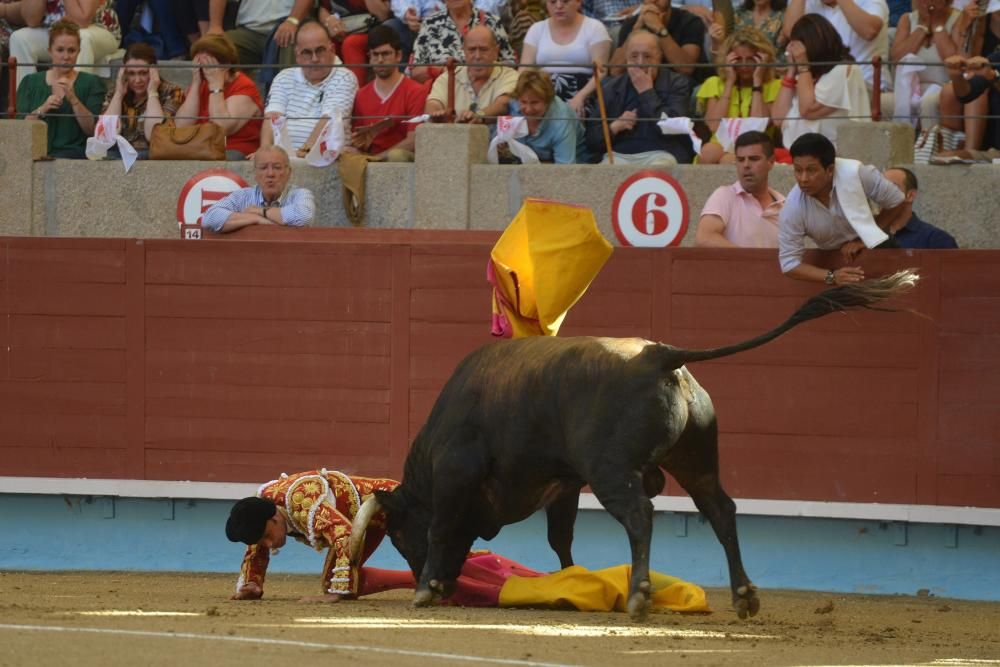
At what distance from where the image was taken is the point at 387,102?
10.4 meters

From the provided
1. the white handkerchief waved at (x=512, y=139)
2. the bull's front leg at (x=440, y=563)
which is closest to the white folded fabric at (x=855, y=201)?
the bull's front leg at (x=440, y=563)

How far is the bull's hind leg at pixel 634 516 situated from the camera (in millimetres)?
6094

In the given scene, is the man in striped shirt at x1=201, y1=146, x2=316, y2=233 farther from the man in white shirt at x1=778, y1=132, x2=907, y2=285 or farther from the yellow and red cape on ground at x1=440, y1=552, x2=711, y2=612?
the yellow and red cape on ground at x1=440, y1=552, x2=711, y2=612

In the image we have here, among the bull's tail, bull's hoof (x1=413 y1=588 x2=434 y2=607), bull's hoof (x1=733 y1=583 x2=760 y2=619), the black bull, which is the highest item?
the bull's tail

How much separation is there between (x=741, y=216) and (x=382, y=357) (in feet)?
6.42

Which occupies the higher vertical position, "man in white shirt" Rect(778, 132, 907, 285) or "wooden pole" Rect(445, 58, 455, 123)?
"wooden pole" Rect(445, 58, 455, 123)

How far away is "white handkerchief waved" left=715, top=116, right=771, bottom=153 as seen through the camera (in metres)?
9.68

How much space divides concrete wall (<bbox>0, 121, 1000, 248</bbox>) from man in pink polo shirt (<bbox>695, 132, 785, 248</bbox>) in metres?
0.73

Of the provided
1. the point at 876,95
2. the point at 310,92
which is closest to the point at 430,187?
the point at 310,92

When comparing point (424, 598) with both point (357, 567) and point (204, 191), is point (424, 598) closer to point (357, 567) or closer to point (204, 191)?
point (357, 567)

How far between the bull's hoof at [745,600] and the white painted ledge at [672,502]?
2.05m

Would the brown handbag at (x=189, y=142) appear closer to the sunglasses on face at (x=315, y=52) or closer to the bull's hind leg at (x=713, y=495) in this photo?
the sunglasses on face at (x=315, y=52)

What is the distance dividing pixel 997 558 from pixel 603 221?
2807 millimetres

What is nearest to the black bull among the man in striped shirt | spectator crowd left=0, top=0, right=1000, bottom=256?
spectator crowd left=0, top=0, right=1000, bottom=256
